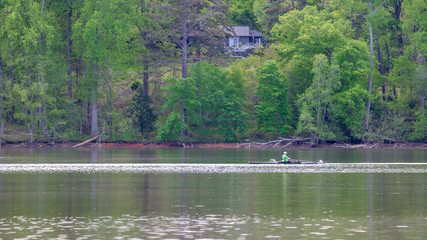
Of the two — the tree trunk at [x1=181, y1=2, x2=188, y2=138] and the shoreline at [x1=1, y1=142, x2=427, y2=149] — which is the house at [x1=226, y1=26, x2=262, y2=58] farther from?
the shoreline at [x1=1, y1=142, x2=427, y2=149]

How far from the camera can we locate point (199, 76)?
93375 mm

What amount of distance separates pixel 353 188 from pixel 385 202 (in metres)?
6.47

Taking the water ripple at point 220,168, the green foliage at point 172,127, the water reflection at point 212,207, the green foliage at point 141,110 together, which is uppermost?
the green foliage at point 141,110

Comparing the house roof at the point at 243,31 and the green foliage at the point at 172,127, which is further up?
the house roof at the point at 243,31

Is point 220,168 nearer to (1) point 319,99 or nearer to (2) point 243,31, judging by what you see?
(1) point 319,99

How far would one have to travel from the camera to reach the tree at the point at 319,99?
3457 inches

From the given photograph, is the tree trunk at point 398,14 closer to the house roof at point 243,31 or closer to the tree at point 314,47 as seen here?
the tree at point 314,47

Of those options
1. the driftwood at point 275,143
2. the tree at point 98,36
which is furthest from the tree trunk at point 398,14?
the tree at point 98,36

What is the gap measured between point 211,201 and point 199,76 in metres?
59.4

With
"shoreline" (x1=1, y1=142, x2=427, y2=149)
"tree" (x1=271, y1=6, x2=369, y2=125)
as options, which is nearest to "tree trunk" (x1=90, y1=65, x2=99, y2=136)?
"shoreline" (x1=1, y1=142, x2=427, y2=149)

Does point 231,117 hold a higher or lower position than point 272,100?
lower

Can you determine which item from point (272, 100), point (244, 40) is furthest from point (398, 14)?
point (244, 40)

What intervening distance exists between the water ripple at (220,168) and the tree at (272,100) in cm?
3125

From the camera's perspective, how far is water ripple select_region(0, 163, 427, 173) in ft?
175
